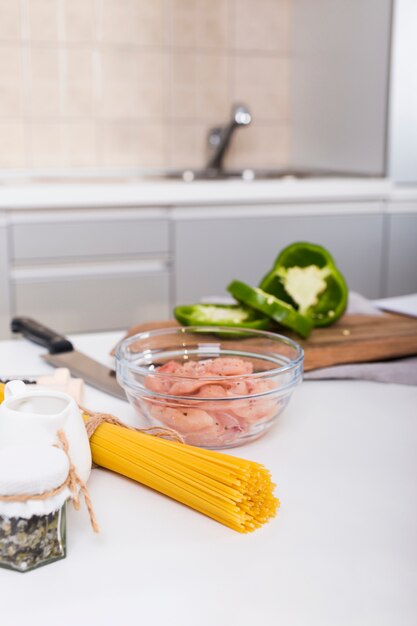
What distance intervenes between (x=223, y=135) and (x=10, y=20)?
0.91 meters

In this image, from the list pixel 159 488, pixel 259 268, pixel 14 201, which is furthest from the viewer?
pixel 259 268

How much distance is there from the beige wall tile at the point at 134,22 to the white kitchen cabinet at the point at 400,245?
120 centimetres

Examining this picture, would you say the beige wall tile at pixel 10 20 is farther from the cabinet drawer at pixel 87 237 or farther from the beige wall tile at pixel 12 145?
the cabinet drawer at pixel 87 237

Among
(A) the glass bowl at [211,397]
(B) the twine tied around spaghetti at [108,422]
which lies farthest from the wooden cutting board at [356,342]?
(B) the twine tied around spaghetti at [108,422]

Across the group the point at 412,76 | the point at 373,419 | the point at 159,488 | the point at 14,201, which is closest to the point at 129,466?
the point at 159,488

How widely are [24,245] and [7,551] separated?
1804 millimetres

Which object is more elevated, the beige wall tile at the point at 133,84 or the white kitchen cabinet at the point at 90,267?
the beige wall tile at the point at 133,84

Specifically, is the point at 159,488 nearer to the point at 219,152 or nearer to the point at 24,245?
the point at 24,245

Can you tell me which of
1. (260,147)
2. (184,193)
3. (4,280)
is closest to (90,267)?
(4,280)

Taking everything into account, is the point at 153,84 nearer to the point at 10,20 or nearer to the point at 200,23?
the point at 200,23

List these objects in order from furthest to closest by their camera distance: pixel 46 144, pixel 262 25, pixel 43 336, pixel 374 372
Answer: pixel 262 25
pixel 46 144
pixel 43 336
pixel 374 372

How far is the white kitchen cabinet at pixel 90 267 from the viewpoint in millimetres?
2227

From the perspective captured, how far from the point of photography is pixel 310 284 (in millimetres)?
1210

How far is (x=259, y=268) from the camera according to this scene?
248 centimetres
